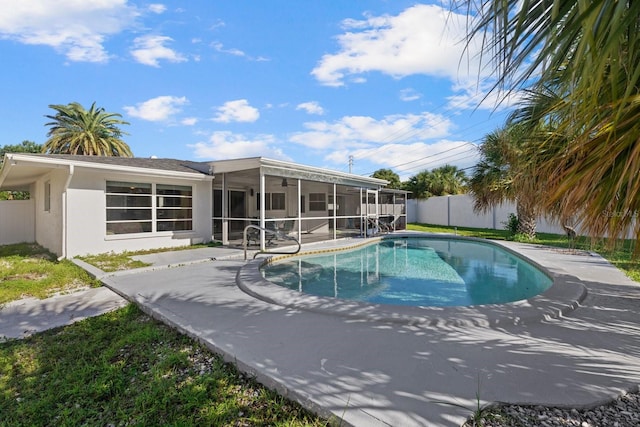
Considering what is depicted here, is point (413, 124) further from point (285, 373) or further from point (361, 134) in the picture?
point (285, 373)

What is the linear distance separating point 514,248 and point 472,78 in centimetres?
1265

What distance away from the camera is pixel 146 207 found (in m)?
11.5

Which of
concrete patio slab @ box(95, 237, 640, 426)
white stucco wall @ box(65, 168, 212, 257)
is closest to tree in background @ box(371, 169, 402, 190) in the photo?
white stucco wall @ box(65, 168, 212, 257)

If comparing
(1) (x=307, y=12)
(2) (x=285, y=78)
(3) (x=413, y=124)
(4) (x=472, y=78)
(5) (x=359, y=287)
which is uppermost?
(3) (x=413, y=124)

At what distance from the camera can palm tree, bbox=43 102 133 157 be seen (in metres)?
24.6

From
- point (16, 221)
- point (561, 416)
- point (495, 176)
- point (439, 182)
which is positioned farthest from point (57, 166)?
point (439, 182)

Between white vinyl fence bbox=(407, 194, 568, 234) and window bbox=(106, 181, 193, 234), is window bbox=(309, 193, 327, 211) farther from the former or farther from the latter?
white vinyl fence bbox=(407, 194, 568, 234)

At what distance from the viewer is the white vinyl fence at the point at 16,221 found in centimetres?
1405

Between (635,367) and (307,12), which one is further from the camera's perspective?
(307,12)

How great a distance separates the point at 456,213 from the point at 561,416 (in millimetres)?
25804

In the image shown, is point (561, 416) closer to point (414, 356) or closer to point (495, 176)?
point (414, 356)

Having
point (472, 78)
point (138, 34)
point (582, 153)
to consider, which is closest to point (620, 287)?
point (582, 153)

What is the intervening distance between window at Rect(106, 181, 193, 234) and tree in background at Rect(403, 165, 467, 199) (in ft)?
78.8

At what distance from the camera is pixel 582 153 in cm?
200
